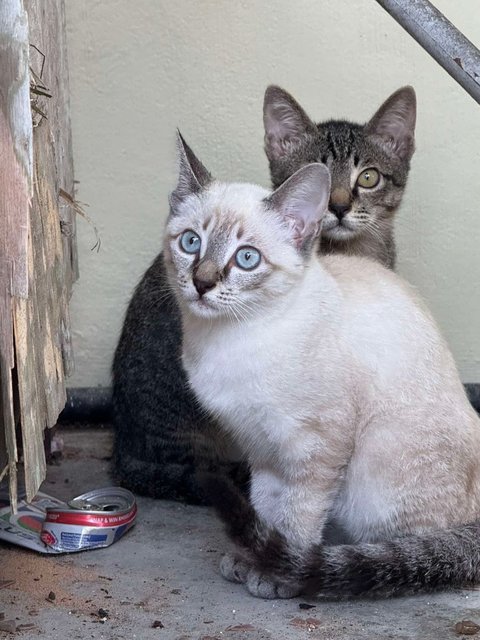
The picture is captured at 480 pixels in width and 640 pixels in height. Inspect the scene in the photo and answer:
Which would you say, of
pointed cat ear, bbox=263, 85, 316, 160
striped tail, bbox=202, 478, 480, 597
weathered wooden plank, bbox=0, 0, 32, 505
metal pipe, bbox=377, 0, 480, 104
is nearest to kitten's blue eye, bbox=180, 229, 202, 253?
weathered wooden plank, bbox=0, 0, 32, 505

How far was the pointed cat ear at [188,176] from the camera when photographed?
3090mm

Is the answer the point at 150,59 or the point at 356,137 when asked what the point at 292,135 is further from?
the point at 150,59

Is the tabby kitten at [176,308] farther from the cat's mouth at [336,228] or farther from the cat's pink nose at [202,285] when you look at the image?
the cat's pink nose at [202,285]

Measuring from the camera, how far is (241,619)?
9.73 feet

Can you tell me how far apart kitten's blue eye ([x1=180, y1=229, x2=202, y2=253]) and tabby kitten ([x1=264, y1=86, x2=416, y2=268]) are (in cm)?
94

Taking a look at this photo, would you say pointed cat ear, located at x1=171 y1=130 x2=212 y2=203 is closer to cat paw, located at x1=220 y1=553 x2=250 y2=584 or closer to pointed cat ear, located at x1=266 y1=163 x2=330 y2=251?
pointed cat ear, located at x1=266 y1=163 x2=330 y2=251

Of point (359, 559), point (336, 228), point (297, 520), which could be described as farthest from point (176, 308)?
point (359, 559)

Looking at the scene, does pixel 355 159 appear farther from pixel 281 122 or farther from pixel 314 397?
pixel 314 397

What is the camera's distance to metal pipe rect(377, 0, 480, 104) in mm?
2963

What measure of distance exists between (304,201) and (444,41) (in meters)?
0.60

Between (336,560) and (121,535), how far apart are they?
0.93 m

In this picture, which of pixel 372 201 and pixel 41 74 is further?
pixel 372 201

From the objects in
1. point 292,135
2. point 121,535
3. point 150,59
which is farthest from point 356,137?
point 121,535

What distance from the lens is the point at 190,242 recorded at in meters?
3.01
